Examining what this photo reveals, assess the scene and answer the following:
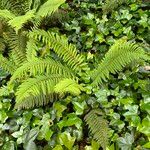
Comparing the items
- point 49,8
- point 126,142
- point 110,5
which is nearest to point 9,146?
point 126,142

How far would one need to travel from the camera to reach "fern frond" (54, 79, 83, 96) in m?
3.55

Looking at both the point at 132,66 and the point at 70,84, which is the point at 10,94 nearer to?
the point at 70,84

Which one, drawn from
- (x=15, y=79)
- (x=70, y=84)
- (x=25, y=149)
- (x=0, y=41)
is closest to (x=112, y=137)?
(x=70, y=84)

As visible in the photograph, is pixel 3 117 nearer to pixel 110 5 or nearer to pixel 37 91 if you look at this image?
pixel 37 91

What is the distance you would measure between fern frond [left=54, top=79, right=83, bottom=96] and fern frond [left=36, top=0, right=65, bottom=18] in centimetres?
126

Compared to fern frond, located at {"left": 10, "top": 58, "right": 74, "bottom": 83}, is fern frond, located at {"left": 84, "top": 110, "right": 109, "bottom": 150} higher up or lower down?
lower down

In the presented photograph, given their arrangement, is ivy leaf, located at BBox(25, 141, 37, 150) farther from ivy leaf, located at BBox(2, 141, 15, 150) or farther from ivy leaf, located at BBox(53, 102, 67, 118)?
ivy leaf, located at BBox(53, 102, 67, 118)

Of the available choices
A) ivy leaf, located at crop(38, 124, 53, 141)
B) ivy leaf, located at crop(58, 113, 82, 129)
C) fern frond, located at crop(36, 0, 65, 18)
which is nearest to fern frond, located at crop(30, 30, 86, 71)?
fern frond, located at crop(36, 0, 65, 18)

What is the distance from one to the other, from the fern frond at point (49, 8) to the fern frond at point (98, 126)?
1.66 metres

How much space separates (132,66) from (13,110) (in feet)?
5.48

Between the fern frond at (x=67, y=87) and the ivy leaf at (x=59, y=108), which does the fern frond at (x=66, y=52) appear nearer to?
the fern frond at (x=67, y=87)

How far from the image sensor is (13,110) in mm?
4016

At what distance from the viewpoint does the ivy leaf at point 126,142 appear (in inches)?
132

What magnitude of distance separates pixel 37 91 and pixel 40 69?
1.22ft
